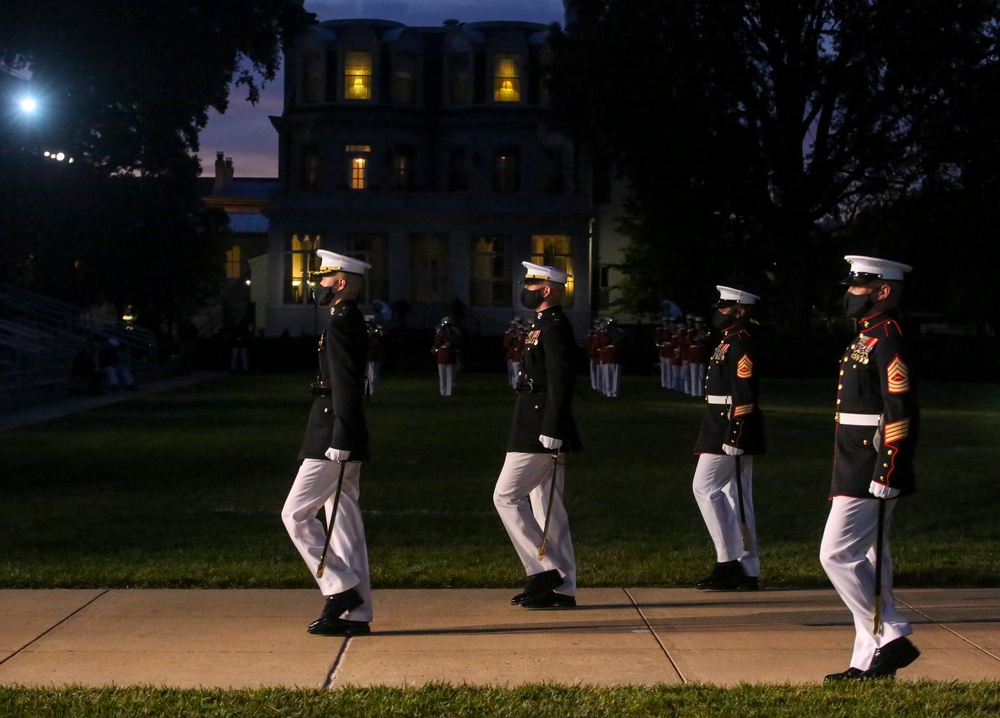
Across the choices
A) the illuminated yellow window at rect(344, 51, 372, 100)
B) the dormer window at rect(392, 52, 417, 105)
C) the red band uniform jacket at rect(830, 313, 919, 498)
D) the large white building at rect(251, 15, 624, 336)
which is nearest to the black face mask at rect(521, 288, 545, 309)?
the red band uniform jacket at rect(830, 313, 919, 498)

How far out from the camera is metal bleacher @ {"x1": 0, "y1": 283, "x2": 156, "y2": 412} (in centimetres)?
3042

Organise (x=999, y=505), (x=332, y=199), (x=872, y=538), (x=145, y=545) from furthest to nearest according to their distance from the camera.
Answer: (x=332, y=199) → (x=999, y=505) → (x=145, y=545) → (x=872, y=538)

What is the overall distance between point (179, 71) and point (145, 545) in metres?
26.4

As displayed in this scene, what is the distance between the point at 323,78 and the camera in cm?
5919

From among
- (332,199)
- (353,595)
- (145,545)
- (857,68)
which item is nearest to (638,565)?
(353,595)

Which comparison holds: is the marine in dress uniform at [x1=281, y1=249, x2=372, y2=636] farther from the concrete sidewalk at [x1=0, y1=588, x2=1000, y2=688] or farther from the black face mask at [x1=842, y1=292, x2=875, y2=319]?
the black face mask at [x1=842, y1=292, x2=875, y2=319]

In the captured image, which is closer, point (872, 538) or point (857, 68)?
point (872, 538)

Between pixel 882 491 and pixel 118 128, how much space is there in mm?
37073

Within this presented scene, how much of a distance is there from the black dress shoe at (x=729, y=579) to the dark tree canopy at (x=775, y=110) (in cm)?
3709

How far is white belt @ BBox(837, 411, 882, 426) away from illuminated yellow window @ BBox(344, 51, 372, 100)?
53.1 metres

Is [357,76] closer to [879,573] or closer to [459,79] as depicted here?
[459,79]

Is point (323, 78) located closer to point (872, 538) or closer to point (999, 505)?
point (999, 505)

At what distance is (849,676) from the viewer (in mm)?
7195

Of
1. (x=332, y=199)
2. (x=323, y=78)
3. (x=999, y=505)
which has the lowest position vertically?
(x=999, y=505)
